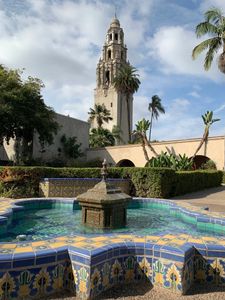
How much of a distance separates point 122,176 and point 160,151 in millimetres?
15560

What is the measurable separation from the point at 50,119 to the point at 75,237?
73.1ft

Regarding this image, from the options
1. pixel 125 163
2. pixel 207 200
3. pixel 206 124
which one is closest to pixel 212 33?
pixel 206 124

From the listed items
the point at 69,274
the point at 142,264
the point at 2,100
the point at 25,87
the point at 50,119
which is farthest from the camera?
the point at 50,119

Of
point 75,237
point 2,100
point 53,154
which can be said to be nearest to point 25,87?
point 2,100

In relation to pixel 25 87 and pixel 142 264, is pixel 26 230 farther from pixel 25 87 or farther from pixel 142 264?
pixel 25 87

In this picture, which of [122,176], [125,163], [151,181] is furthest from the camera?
[125,163]

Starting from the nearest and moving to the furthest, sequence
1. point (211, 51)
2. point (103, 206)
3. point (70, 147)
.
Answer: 1. point (103, 206)
2. point (211, 51)
3. point (70, 147)

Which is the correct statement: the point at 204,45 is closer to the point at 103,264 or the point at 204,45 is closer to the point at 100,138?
the point at 103,264

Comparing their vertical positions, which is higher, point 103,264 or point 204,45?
point 204,45

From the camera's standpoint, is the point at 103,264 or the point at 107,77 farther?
the point at 107,77

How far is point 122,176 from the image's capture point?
661 inches

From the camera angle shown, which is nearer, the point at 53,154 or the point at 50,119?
the point at 50,119

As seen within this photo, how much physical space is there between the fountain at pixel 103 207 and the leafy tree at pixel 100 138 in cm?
3631

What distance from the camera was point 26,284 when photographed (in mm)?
3367
